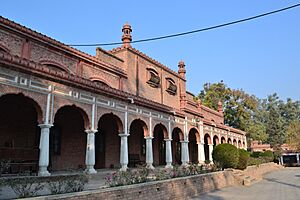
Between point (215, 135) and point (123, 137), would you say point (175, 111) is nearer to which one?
point (123, 137)

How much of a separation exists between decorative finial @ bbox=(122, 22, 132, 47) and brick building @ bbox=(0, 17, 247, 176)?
68 millimetres

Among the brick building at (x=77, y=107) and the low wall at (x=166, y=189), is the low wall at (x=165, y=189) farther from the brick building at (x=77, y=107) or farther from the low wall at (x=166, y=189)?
the brick building at (x=77, y=107)

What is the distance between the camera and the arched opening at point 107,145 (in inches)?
640

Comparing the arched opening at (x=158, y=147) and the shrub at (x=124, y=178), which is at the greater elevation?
the arched opening at (x=158, y=147)

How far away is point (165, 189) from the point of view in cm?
1003

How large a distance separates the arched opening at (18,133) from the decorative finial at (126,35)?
8776 millimetres

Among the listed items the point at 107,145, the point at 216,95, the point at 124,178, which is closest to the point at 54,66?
the point at 107,145

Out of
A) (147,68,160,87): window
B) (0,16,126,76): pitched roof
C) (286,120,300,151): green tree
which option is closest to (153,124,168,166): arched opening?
(147,68,160,87): window

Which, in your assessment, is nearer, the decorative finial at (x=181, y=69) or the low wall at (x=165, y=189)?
the low wall at (x=165, y=189)

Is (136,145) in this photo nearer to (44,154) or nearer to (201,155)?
(201,155)

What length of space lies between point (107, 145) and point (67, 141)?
3.00 metres

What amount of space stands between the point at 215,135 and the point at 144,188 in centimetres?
1801

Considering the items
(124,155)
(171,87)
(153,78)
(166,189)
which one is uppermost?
(153,78)

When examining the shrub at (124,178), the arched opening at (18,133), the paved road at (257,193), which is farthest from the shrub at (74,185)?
the paved road at (257,193)
